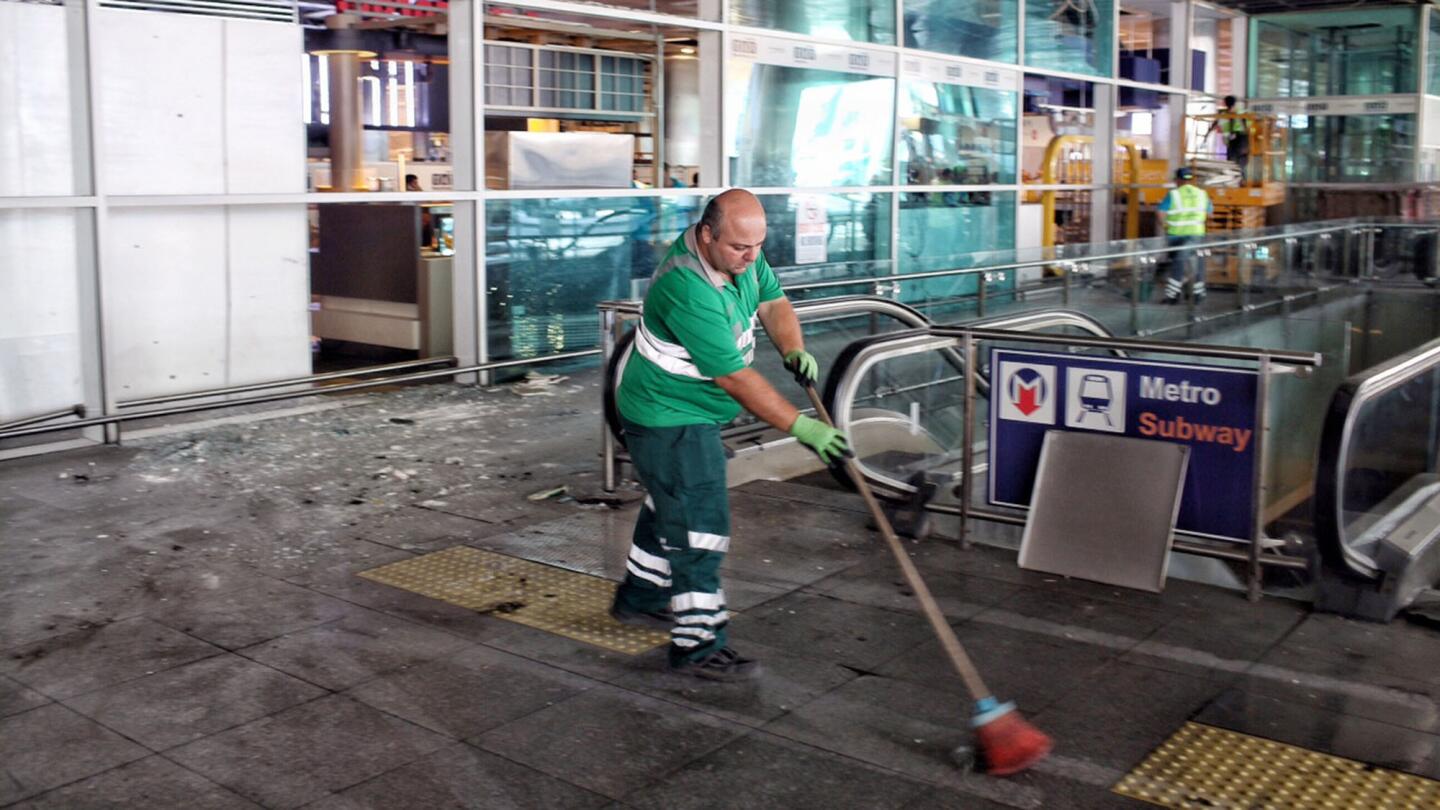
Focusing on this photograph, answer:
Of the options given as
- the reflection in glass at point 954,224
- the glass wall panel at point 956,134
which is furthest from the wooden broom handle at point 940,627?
the glass wall panel at point 956,134

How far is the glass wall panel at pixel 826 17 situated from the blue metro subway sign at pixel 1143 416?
721 centimetres

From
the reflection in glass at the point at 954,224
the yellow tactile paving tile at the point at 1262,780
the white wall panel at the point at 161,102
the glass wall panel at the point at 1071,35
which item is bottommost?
the yellow tactile paving tile at the point at 1262,780

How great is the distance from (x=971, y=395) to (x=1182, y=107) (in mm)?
16029

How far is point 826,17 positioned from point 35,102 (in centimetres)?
788

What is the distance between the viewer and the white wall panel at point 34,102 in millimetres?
7945

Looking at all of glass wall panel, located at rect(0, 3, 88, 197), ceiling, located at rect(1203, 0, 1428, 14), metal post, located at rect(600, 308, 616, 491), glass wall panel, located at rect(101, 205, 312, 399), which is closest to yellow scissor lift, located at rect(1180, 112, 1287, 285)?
ceiling, located at rect(1203, 0, 1428, 14)

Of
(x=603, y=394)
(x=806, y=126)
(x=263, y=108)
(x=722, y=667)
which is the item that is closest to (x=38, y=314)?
(x=263, y=108)

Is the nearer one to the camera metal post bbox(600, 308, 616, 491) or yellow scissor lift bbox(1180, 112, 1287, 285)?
metal post bbox(600, 308, 616, 491)

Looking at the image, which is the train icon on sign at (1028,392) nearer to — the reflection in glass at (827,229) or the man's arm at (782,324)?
the man's arm at (782,324)

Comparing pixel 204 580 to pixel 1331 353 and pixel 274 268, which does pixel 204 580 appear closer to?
pixel 274 268

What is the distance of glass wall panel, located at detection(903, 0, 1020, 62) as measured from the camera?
14.9m

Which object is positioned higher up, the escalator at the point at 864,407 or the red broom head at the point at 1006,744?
the escalator at the point at 864,407

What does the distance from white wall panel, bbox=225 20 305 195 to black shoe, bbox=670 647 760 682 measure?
19.4 ft

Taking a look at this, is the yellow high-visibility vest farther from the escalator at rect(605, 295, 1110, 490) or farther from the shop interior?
the escalator at rect(605, 295, 1110, 490)
